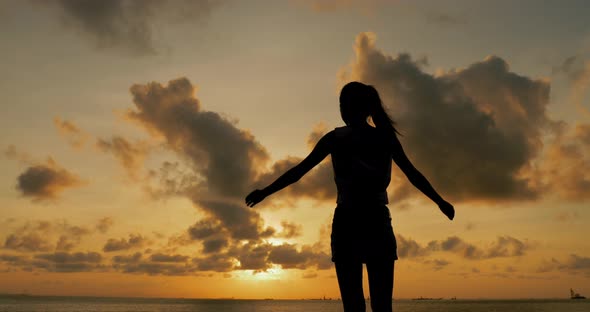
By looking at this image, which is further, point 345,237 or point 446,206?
point 446,206

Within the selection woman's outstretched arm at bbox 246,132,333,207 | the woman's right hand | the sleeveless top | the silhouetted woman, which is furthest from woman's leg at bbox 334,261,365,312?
the woman's right hand

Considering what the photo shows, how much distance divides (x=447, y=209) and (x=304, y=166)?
3.95 ft

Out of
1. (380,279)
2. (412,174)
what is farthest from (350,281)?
(412,174)

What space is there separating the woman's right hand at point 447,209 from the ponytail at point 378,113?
0.70m

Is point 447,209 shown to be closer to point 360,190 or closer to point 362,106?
point 360,190

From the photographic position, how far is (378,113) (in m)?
4.25

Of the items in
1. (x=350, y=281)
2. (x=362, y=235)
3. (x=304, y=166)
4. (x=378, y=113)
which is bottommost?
(x=350, y=281)

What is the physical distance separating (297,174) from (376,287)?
3.37 feet

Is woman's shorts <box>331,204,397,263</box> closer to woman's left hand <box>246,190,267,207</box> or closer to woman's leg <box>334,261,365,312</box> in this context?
woman's leg <box>334,261,365,312</box>

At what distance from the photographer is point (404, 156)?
14.1 ft

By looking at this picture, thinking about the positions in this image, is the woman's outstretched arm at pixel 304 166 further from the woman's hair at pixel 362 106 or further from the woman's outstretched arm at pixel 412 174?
the woman's outstretched arm at pixel 412 174

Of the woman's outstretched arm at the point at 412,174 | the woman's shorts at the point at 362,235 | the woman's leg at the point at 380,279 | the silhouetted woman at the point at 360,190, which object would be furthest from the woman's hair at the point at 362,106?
the woman's leg at the point at 380,279

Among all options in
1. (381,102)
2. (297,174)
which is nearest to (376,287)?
(297,174)

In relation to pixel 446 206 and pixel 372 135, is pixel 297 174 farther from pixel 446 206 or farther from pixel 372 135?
pixel 446 206
